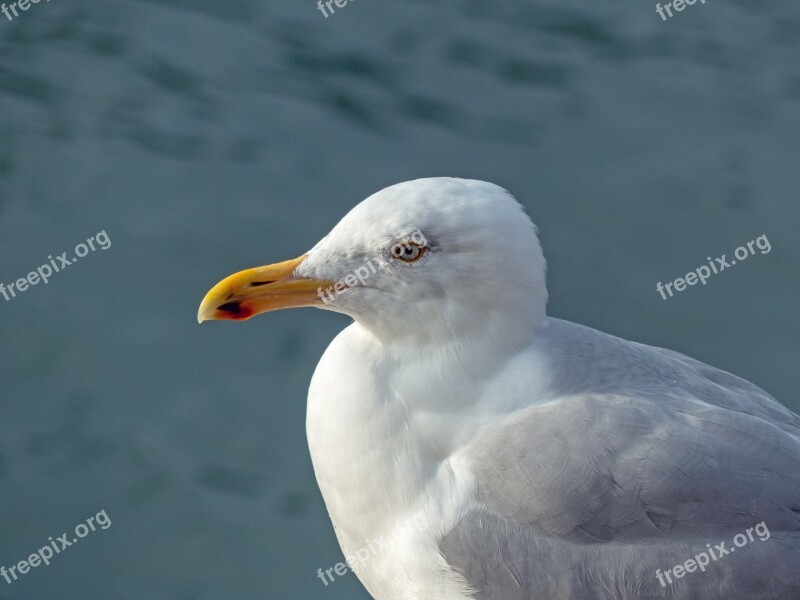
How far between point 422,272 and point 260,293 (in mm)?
374

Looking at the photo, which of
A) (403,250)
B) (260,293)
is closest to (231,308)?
(260,293)

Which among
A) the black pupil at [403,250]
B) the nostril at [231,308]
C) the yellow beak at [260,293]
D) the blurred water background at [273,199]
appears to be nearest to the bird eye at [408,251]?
the black pupil at [403,250]

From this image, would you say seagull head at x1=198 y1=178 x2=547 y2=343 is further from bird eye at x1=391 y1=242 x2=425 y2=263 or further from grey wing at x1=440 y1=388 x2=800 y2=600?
grey wing at x1=440 y1=388 x2=800 y2=600

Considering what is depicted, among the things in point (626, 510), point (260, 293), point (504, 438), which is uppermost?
point (260, 293)

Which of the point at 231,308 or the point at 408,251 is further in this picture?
the point at 231,308

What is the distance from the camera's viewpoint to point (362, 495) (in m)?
2.80

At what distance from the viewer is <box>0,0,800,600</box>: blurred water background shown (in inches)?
161

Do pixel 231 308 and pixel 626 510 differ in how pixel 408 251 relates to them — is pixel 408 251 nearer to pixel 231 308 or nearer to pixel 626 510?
pixel 231 308

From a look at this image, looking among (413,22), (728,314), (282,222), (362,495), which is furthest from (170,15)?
(362,495)

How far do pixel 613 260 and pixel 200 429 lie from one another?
176 cm

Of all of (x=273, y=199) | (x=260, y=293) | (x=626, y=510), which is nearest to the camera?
(x=626, y=510)

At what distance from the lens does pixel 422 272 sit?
2641 millimetres

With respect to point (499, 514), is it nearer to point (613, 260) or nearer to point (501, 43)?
point (613, 260)

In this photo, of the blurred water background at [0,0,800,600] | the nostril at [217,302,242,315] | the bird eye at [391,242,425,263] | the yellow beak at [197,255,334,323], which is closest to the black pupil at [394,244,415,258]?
the bird eye at [391,242,425,263]
